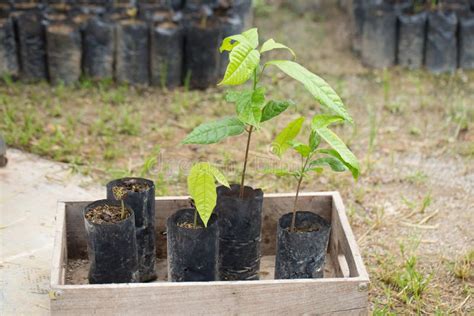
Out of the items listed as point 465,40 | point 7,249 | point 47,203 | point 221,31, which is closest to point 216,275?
point 7,249

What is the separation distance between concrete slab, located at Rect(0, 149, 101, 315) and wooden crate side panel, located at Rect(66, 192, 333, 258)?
201 mm

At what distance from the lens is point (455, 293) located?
8.83 feet

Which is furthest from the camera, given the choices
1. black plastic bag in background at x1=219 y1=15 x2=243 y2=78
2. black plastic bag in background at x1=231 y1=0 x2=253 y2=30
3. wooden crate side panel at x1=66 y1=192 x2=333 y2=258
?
black plastic bag in background at x1=231 y1=0 x2=253 y2=30

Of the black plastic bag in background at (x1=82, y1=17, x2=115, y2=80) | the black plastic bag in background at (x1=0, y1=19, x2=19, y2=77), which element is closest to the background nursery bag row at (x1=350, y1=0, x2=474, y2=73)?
the black plastic bag in background at (x1=82, y1=17, x2=115, y2=80)

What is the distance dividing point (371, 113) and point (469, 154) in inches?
26.1

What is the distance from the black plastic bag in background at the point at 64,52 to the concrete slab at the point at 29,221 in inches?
37.2

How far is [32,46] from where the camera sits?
4.40m

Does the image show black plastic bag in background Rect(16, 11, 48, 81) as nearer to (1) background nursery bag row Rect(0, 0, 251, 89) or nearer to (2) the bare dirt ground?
(1) background nursery bag row Rect(0, 0, 251, 89)

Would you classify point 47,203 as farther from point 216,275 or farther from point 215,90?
point 215,90

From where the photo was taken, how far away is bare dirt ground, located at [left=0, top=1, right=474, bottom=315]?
9.38ft

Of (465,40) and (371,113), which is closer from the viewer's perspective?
(371,113)

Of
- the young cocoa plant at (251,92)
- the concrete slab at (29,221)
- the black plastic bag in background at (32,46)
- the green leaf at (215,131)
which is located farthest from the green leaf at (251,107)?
the black plastic bag in background at (32,46)

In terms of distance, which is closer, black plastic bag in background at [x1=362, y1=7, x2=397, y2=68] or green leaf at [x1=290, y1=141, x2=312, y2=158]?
green leaf at [x1=290, y1=141, x2=312, y2=158]

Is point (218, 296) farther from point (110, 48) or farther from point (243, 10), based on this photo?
point (243, 10)
